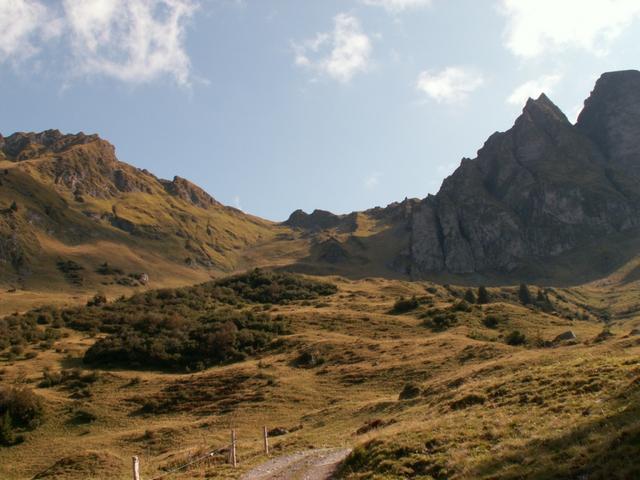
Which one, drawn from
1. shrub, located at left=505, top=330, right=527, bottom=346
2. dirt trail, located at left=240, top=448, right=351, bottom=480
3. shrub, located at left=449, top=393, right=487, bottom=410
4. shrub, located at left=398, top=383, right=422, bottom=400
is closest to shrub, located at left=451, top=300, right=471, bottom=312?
shrub, located at left=505, top=330, right=527, bottom=346

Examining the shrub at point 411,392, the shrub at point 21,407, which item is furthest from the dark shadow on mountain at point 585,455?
the shrub at point 21,407

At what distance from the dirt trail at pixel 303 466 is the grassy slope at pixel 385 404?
1456mm

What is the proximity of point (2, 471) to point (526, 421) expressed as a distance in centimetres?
4096

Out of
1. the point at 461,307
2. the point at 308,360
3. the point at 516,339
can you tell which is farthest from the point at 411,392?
the point at 461,307

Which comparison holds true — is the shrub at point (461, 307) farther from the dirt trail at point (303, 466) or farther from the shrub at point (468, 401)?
the dirt trail at point (303, 466)

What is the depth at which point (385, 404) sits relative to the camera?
42344mm

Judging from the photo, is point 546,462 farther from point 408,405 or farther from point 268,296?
point 268,296

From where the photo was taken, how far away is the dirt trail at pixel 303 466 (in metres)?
21.9

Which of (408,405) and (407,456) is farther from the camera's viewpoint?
(408,405)

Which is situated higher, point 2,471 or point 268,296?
point 268,296

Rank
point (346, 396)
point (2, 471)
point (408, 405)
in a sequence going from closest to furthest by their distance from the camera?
point (408, 405)
point (2, 471)
point (346, 396)

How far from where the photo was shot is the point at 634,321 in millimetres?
123375

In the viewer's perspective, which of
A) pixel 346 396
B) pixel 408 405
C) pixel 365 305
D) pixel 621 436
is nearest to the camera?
pixel 621 436

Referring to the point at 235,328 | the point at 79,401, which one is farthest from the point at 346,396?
the point at 235,328
